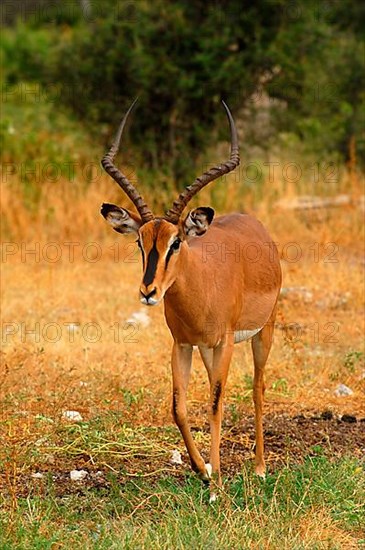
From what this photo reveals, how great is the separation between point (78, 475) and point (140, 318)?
151 inches

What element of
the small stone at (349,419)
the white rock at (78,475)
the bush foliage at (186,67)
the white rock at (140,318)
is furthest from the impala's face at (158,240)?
the bush foliage at (186,67)

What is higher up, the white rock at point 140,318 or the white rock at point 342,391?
the white rock at point 140,318

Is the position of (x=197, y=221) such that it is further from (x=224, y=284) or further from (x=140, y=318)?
(x=140, y=318)

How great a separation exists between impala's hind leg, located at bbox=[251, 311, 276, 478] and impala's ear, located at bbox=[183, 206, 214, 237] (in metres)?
1.12

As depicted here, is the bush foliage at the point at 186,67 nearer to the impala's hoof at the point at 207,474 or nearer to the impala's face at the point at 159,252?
the impala's face at the point at 159,252

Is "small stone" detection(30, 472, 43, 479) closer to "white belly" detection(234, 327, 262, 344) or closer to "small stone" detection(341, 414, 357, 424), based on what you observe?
"white belly" detection(234, 327, 262, 344)

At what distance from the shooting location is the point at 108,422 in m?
6.74

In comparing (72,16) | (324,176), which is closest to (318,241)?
(324,176)

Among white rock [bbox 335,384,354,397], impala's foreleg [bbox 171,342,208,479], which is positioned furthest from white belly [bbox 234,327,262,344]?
white rock [bbox 335,384,354,397]

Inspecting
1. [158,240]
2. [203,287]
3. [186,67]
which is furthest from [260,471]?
[186,67]

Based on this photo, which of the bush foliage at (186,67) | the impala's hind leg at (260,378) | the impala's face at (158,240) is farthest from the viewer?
the bush foliage at (186,67)

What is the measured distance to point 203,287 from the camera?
582 cm

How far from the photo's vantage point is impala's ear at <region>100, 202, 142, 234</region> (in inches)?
221

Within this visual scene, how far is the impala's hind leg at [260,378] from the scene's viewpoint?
6.27m
